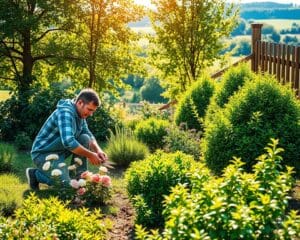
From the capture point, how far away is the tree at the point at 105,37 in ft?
44.4

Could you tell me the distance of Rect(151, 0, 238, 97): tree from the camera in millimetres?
14891

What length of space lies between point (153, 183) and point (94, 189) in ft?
2.79

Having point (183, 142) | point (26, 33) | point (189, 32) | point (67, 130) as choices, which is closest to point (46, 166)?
point (67, 130)

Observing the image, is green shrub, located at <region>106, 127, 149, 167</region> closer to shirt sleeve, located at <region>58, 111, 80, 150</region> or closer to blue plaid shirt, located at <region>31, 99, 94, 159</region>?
blue plaid shirt, located at <region>31, 99, 94, 159</region>

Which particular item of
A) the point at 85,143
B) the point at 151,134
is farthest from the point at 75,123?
the point at 151,134

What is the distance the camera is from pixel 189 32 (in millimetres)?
14953

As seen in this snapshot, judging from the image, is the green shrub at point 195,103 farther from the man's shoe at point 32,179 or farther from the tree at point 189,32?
the tree at point 189,32

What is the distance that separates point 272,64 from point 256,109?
16.8 feet

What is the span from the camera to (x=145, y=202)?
210 inches

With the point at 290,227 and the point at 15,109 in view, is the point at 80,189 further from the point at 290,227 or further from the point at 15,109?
the point at 15,109

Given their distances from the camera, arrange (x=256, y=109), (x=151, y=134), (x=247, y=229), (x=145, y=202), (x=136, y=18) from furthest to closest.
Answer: (x=136, y=18) → (x=151, y=134) → (x=256, y=109) → (x=145, y=202) → (x=247, y=229)

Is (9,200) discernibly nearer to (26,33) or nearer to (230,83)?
(230,83)

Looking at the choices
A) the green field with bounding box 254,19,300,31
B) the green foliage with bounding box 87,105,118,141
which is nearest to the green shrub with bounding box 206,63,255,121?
the green foliage with bounding box 87,105,118,141

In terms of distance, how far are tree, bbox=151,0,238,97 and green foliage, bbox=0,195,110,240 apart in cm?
1122
